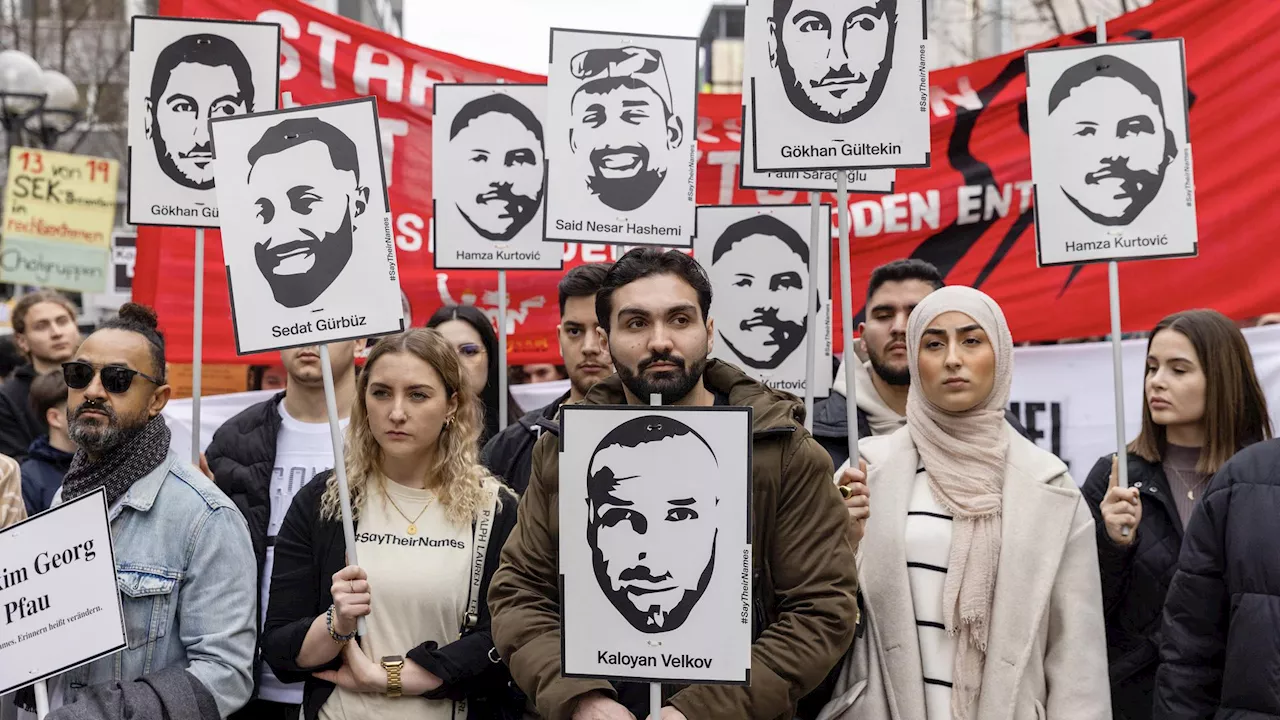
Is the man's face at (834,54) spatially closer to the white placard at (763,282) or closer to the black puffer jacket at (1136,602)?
the white placard at (763,282)

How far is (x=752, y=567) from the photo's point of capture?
129 inches

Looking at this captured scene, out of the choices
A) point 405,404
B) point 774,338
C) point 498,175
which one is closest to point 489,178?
point 498,175

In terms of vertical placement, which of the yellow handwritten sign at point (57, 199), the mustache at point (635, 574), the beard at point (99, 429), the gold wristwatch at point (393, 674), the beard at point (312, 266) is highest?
the yellow handwritten sign at point (57, 199)

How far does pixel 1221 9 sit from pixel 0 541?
5501 mm

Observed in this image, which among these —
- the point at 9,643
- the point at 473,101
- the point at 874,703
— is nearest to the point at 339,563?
the point at 9,643

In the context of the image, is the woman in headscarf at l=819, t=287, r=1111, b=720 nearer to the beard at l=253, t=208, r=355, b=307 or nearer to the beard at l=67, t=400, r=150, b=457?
the beard at l=253, t=208, r=355, b=307

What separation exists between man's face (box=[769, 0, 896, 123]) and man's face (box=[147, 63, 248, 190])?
200cm

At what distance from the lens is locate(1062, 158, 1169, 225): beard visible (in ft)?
15.9

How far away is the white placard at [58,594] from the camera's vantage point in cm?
348

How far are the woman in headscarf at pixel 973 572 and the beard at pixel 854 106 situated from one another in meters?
0.75

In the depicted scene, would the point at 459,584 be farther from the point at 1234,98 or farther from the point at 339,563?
the point at 1234,98

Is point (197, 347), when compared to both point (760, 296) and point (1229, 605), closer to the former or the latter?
point (760, 296)

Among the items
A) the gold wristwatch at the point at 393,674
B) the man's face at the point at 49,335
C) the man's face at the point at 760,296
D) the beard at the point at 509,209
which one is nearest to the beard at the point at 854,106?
the man's face at the point at 760,296

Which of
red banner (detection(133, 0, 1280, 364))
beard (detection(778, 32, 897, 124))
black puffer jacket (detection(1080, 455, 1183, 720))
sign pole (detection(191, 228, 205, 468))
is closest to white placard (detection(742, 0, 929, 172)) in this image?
beard (detection(778, 32, 897, 124))
